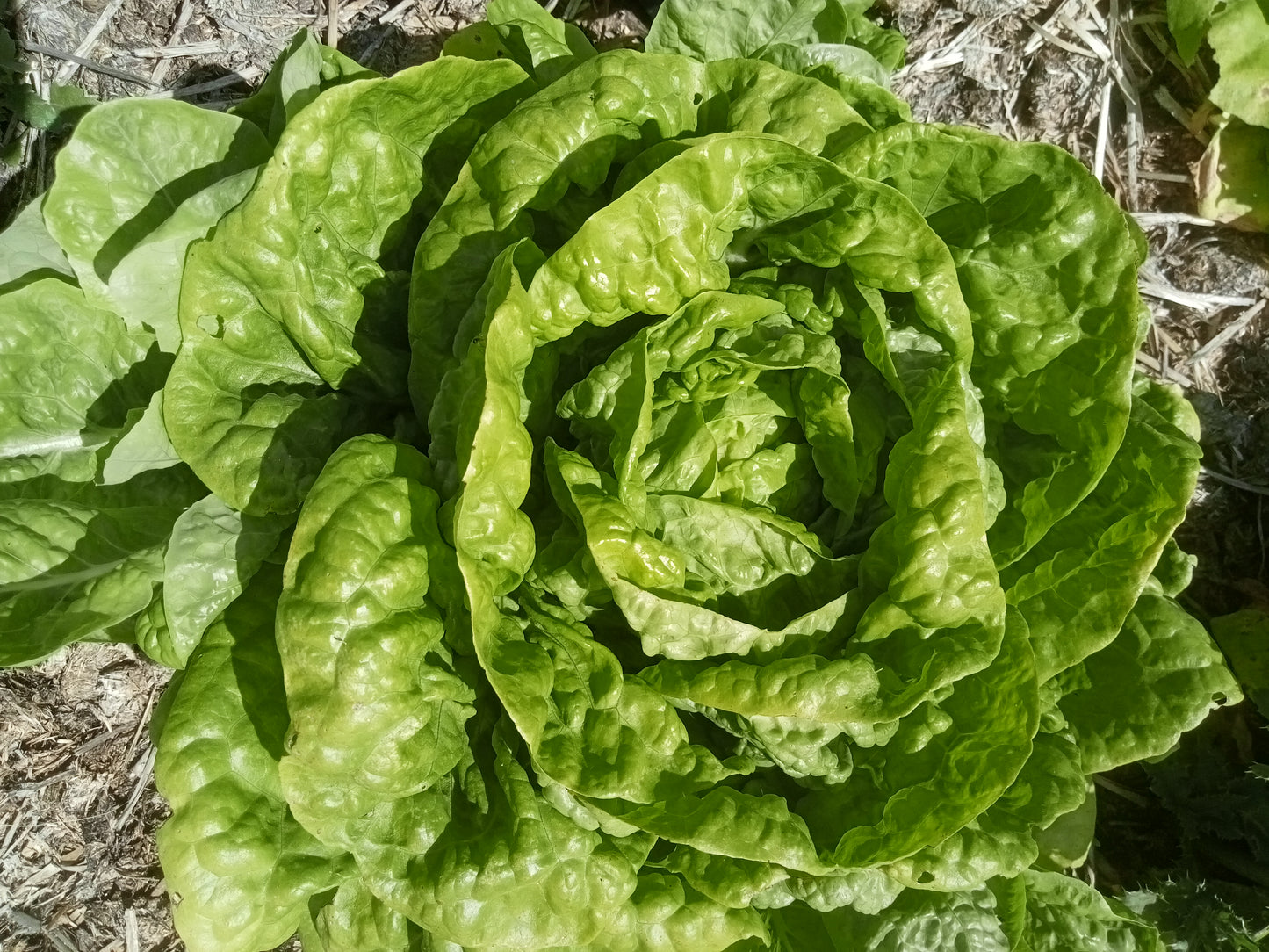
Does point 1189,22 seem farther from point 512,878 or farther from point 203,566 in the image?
point 203,566

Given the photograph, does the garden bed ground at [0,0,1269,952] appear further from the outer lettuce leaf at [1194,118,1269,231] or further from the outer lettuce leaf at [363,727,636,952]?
the outer lettuce leaf at [363,727,636,952]

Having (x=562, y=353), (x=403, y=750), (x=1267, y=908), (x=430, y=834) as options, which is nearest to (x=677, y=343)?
(x=562, y=353)

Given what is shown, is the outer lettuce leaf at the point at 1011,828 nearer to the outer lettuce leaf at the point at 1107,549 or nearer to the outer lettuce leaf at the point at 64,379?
the outer lettuce leaf at the point at 1107,549

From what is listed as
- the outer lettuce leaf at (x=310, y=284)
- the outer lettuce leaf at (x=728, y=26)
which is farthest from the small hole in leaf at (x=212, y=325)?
the outer lettuce leaf at (x=728, y=26)

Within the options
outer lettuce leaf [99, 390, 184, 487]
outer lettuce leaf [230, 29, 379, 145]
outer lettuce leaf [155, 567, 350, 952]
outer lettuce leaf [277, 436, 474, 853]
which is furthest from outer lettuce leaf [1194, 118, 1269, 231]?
outer lettuce leaf [99, 390, 184, 487]

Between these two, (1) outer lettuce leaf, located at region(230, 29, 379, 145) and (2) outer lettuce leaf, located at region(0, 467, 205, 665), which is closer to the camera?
(1) outer lettuce leaf, located at region(230, 29, 379, 145)

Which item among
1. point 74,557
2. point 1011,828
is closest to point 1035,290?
point 1011,828

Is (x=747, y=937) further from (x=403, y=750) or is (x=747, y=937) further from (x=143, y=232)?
(x=143, y=232)
